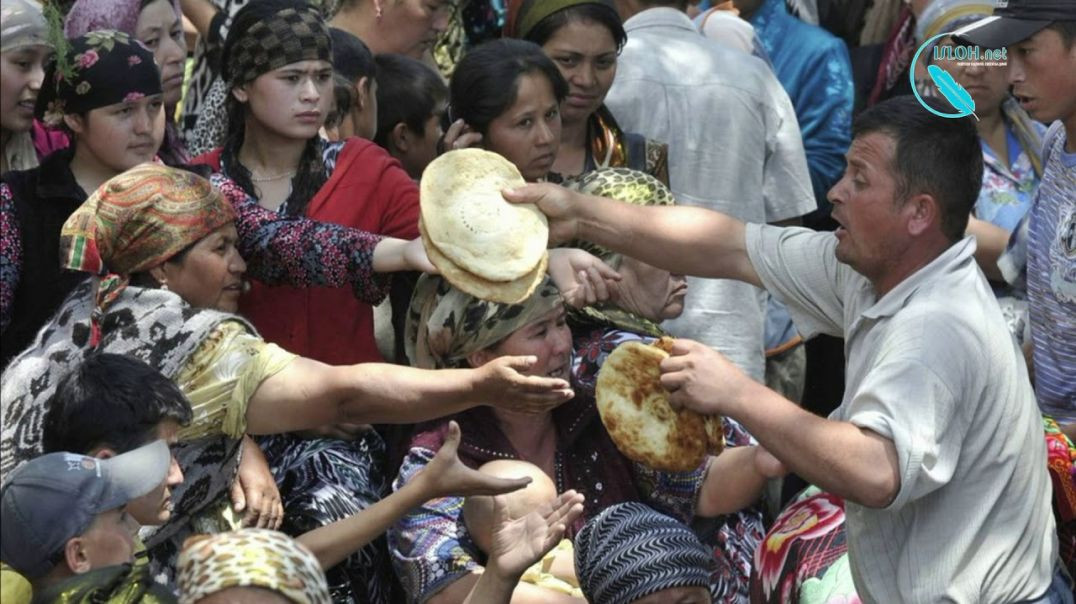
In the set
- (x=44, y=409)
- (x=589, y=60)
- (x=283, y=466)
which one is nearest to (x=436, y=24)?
(x=589, y=60)

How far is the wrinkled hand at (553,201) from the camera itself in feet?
15.5

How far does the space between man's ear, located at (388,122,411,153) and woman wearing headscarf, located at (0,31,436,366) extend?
91 centimetres

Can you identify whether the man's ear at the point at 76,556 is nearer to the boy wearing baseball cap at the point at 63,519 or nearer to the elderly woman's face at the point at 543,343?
the boy wearing baseball cap at the point at 63,519

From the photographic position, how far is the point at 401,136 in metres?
5.92

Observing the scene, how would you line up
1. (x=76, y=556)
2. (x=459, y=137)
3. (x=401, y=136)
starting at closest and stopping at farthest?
(x=76, y=556)
(x=459, y=137)
(x=401, y=136)

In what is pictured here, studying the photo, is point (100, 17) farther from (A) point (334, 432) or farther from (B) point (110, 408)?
(B) point (110, 408)

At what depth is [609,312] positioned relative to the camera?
5.28 m

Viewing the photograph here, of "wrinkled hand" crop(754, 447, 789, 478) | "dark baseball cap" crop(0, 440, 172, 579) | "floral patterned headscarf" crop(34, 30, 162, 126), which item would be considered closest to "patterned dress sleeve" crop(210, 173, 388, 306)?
"floral patterned headscarf" crop(34, 30, 162, 126)

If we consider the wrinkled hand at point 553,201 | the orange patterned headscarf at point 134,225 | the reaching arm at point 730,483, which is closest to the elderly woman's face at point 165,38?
the orange patterned headscarf at point 134,225

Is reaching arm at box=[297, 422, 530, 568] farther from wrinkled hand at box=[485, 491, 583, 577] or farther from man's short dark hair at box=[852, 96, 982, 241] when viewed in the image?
man's short dark hair at box=[852, 96, 982, 241]

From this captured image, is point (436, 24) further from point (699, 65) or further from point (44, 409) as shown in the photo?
point (44, 409)

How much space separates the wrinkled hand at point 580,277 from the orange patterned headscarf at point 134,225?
89 centimetres

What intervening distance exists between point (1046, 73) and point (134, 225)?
93.7 inches

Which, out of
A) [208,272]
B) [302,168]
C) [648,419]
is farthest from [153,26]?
[648,419]
